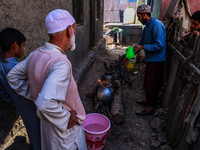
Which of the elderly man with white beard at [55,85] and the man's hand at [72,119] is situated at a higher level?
the elderly man with white beard at [55,85]

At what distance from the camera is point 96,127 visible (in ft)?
9.89

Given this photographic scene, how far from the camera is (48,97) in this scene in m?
1.10

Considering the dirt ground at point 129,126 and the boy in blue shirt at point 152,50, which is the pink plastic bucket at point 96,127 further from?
the boy in blue shirt at point 152,50

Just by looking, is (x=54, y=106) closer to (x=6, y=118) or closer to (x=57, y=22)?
(x=57, y=22)

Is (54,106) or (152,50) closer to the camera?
(54,106)

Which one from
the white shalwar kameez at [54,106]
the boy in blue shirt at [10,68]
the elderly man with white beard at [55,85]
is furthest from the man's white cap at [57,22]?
the boy in blue shirt at [10,68]

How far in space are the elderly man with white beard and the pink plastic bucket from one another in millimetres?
771

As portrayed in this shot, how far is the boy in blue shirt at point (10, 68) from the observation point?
6.02 ft

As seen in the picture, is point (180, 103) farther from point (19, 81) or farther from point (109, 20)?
point (109, 20)

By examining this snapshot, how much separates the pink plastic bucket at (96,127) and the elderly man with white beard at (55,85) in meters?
0.77

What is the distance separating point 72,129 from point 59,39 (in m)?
0.98

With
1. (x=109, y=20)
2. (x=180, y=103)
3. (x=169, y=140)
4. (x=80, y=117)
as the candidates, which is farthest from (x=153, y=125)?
(x=109, y=20)

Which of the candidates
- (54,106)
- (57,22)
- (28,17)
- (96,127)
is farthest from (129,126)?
(28,17)

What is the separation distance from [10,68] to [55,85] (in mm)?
1091
